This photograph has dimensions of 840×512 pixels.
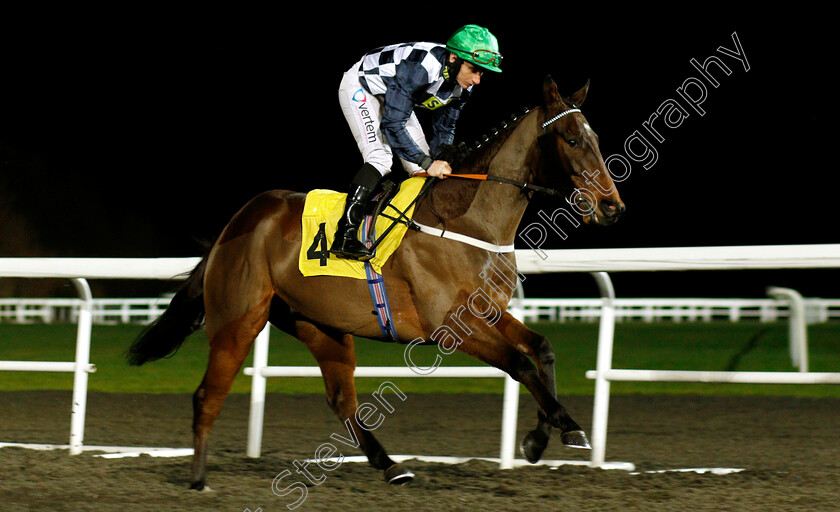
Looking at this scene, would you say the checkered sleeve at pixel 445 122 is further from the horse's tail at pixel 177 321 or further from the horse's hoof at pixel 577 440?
the horse's hoof at pixel 577 440

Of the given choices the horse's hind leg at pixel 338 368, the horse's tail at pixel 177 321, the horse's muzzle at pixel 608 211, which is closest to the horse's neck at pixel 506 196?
the horse's muzzle at pixel 608 211

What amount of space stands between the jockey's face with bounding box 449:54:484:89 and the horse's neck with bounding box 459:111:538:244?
11.2 inches

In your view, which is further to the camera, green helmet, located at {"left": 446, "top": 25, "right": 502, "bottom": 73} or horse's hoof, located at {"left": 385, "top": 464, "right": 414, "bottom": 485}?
horse's hoof, located at {"left": 385, "top": 464, "right": 414, "bottom": 485}

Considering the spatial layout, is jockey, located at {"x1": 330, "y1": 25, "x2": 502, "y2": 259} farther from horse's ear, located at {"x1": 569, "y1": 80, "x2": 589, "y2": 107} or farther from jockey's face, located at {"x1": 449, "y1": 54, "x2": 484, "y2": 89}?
horse's ear, located at {"x1": 569, "y1": 80, "x2": 589, "y2": 107}

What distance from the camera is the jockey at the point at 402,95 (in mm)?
3553

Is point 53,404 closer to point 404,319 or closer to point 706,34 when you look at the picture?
point 404,319

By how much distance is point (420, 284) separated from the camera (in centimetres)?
350

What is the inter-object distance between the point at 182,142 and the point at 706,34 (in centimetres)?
1294

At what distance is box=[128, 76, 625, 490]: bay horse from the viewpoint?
10.9 ft

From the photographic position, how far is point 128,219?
78.0ft

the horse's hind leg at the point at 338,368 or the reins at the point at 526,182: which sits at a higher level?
the reins at the point at 526,182

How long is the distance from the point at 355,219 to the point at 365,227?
2.2 inches

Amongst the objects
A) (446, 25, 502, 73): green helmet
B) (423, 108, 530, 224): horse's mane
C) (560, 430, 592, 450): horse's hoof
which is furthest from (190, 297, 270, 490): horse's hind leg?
(560, 430, 592, 450): horse's hoof

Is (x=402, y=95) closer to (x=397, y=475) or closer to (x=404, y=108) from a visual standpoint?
(x=404, y=108)
